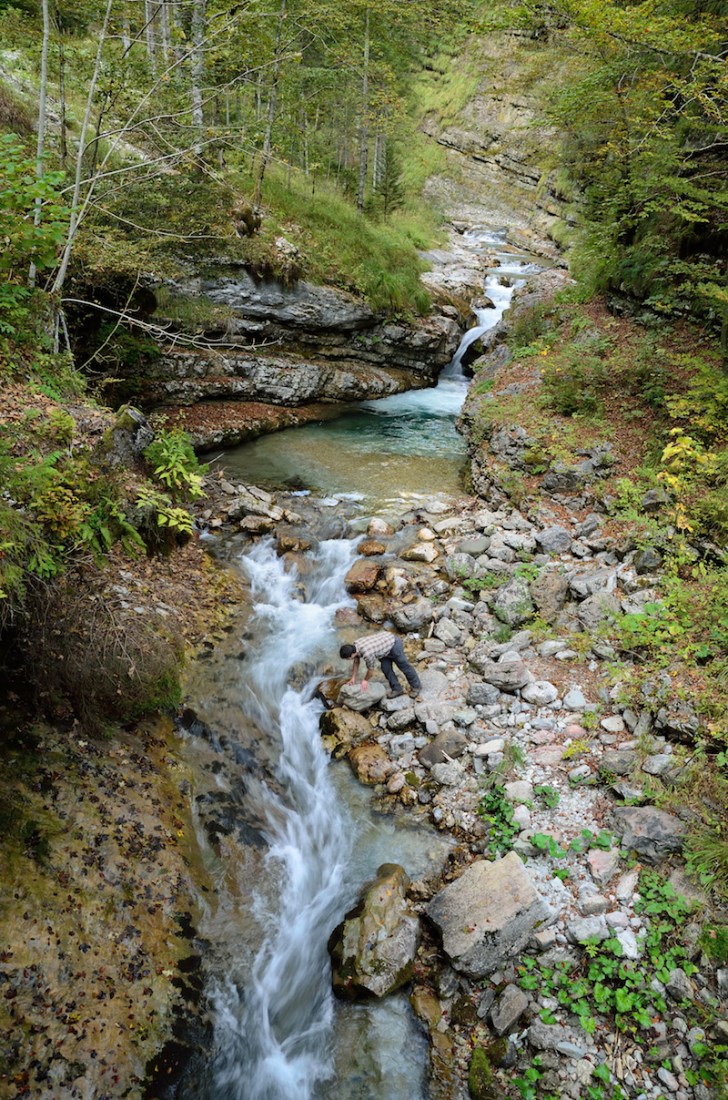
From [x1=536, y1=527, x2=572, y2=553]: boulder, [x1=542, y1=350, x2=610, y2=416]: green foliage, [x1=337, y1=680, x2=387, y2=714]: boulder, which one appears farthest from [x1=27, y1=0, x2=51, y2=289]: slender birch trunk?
[x1=542, y1=350, x2=610, y2=416]: green foliage

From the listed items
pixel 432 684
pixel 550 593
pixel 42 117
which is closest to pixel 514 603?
pixel 550 593

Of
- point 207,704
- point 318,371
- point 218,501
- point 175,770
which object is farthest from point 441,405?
point 175,770

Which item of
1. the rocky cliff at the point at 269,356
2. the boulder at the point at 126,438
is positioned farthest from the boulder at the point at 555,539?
the rocky cliff at the point at 269,356

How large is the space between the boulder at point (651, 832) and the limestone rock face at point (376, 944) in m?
1.96

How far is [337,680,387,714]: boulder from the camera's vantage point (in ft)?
22.7

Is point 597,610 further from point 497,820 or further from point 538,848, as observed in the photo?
point 538,848

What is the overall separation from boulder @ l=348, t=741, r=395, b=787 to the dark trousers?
859mm

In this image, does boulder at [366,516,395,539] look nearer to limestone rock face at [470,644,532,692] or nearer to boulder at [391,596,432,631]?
boulder at [391,596,432,631]

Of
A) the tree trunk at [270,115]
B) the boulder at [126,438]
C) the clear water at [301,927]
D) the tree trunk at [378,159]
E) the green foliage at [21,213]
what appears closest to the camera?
the clear water at [301,927]

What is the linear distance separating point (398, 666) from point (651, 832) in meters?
3.26

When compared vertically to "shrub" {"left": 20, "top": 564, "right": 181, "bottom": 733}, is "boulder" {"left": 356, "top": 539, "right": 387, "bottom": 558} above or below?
below

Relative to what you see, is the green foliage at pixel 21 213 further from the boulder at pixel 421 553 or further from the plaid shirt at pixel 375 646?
the boulder at pixel 421 553

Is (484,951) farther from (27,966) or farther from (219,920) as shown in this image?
(27,966)

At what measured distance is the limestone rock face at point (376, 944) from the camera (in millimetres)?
4383
